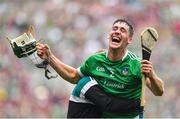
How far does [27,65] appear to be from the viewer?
12.9 meters

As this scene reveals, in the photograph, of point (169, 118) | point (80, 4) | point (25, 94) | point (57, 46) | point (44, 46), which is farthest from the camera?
point (80, 4)

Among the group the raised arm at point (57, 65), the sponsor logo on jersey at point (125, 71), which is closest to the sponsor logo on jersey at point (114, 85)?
the sponsor logo on jersey at point (125, 71)

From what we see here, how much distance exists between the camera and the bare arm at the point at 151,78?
643cm

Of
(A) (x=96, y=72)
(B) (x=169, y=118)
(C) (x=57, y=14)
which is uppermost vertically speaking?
(C) (x=57, y=14)

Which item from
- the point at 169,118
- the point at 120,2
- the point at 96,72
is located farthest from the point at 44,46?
the point at 120,2

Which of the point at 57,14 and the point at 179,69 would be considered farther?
the point at 57,14

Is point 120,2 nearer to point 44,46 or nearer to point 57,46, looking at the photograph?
point 57,46

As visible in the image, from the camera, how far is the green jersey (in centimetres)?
677

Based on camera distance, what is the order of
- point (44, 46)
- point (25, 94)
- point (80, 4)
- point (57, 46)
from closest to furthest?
point (44, 46) → point (25, 94) → point (57, 46) → point (80, 4)

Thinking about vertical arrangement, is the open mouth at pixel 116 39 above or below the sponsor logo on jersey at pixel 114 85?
above

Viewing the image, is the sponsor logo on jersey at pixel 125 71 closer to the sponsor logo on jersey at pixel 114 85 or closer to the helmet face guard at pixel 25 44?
the sponsor logo on jersey at pixel 114 85

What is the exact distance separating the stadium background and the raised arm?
4.58 m

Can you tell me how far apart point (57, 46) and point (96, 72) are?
6.32 metres

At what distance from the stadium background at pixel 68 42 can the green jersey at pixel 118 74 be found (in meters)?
4.64
